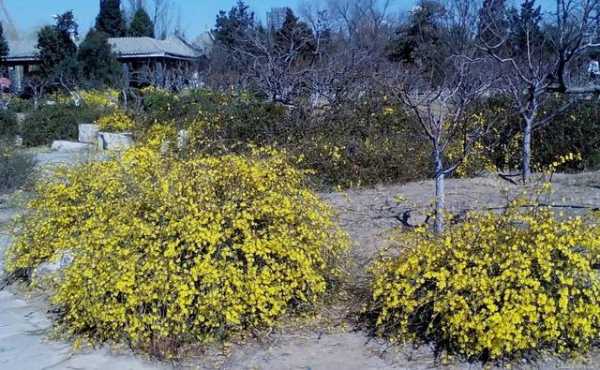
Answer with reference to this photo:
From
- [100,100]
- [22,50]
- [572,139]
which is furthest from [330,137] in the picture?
[22,50]

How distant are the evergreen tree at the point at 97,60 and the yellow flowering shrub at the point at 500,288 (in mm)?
24325

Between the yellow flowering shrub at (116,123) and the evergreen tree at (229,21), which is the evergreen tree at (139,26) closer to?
the evergreen tree at (229,21)

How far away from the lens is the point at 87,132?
49.7ft

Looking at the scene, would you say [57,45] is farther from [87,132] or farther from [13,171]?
[13,171]

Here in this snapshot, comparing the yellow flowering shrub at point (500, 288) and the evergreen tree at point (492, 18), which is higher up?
the evergreen tree at point (492, 18)

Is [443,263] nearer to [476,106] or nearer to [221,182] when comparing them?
[221,182]

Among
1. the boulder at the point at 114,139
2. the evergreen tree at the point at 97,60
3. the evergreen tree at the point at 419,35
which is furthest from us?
the evergreen tree at the point at 97,60

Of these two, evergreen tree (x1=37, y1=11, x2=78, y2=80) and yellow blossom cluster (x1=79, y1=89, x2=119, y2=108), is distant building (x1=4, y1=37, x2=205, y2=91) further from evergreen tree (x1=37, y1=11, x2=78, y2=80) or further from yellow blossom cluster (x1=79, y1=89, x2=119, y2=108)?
yellow blossom cluster (x1=79, y1=89, x2=119, y2=108)

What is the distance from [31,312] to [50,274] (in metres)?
0.29

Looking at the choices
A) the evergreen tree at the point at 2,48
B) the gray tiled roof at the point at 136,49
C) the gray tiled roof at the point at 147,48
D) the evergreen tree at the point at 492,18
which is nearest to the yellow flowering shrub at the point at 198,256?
the evergreen tree at the point at 492,18

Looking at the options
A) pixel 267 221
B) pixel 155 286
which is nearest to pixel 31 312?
pixel 155 286

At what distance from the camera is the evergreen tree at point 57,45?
2711 cm

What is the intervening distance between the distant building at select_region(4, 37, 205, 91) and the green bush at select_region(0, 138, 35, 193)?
2211 centimetres

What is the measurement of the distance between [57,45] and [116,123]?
1491 cm
